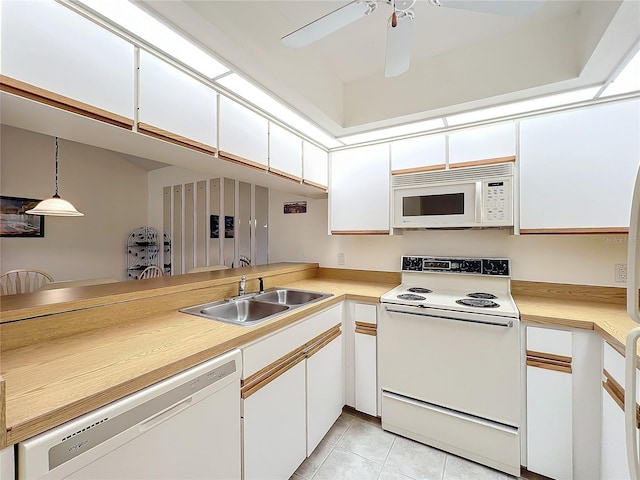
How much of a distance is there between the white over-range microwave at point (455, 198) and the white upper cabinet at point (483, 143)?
79 mm

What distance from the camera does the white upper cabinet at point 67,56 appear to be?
85 cm

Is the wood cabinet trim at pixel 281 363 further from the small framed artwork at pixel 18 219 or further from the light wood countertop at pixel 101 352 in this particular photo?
the small framed artwork at pixel 18 219

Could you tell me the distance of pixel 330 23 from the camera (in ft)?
3.49

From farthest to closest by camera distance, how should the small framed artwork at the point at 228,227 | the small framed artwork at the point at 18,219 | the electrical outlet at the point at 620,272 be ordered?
the small framed artwork at the point at 228,227, the small framed artwork at the point at 18,219, the electrical outlet at the point at 620,272

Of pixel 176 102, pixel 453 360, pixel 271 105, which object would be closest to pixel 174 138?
pixel 176 102

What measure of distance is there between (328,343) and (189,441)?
3.30 ft

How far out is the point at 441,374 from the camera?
170 centimetres

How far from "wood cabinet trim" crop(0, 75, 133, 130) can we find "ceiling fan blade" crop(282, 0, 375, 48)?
76 centimetres

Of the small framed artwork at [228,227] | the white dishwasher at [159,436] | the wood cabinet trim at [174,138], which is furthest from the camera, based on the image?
the small framed artwork at [228,227]

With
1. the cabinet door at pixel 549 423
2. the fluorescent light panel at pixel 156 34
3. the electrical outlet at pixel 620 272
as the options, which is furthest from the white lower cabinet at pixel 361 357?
the fluorescent light panel at pixel 156 34

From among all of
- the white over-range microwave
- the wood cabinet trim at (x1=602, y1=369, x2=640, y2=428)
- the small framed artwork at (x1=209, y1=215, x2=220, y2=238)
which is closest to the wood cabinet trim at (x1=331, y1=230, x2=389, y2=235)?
the white over-range microwave

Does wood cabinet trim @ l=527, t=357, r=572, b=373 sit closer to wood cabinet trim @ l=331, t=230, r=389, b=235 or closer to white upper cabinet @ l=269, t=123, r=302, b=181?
wood cabinet trim @ l=331, t=230, r=389, b=235

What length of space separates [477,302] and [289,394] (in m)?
1.29

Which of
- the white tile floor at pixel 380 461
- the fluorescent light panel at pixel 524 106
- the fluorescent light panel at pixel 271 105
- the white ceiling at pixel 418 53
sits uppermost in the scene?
the white ceiling at pixel 418 53
